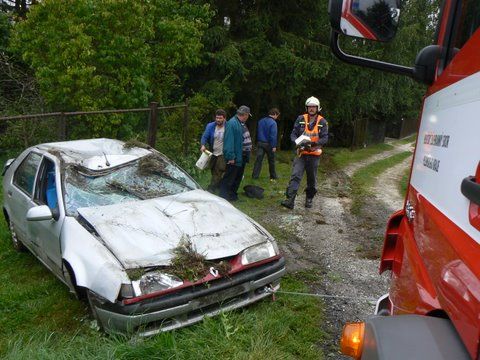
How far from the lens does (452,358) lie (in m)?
1.19

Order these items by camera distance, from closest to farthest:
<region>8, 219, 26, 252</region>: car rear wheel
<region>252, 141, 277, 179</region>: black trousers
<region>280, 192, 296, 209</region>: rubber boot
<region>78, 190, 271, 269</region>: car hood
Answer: <region>78, 190, 271, 269</region>: car hood, <region>8, 219, 26, 252</region>: car rear wheel, <region>280, 192, 296, 209</region>: rubber boot, <region>252, 141, 277, 179</region>: black trousers

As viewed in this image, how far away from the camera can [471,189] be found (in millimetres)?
1304

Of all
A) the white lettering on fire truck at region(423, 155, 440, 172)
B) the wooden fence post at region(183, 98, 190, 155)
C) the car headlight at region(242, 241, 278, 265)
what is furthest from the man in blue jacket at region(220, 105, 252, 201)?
the white lettering on fire truck at region(423, 155, 440, 172)

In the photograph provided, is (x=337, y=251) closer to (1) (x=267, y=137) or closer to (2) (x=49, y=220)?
(2) (x=49, y=220)

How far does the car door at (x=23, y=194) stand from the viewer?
4990 millimetres

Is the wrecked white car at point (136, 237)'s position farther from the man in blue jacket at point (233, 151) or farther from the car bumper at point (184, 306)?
the man in blue jacket at point (233, 151)

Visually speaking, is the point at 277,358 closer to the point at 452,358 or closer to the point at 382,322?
the point at 382,322

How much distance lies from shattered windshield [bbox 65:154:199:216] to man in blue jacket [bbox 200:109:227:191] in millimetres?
3084

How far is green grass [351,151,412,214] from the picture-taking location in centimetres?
941

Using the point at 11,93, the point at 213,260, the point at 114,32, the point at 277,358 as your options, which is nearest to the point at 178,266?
the point at 213,260

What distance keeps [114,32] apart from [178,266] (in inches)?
271

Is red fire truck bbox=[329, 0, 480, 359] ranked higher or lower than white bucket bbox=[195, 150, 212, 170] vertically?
higher

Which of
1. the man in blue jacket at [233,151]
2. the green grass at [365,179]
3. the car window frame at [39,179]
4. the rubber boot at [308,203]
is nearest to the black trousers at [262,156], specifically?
the green grass at [365,179]

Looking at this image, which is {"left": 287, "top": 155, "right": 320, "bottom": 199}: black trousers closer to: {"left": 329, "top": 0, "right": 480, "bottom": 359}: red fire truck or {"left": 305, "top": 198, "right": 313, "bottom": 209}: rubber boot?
{"left": 305, "top": 198, "right": 313, "bottom": 209}: rubber boot
